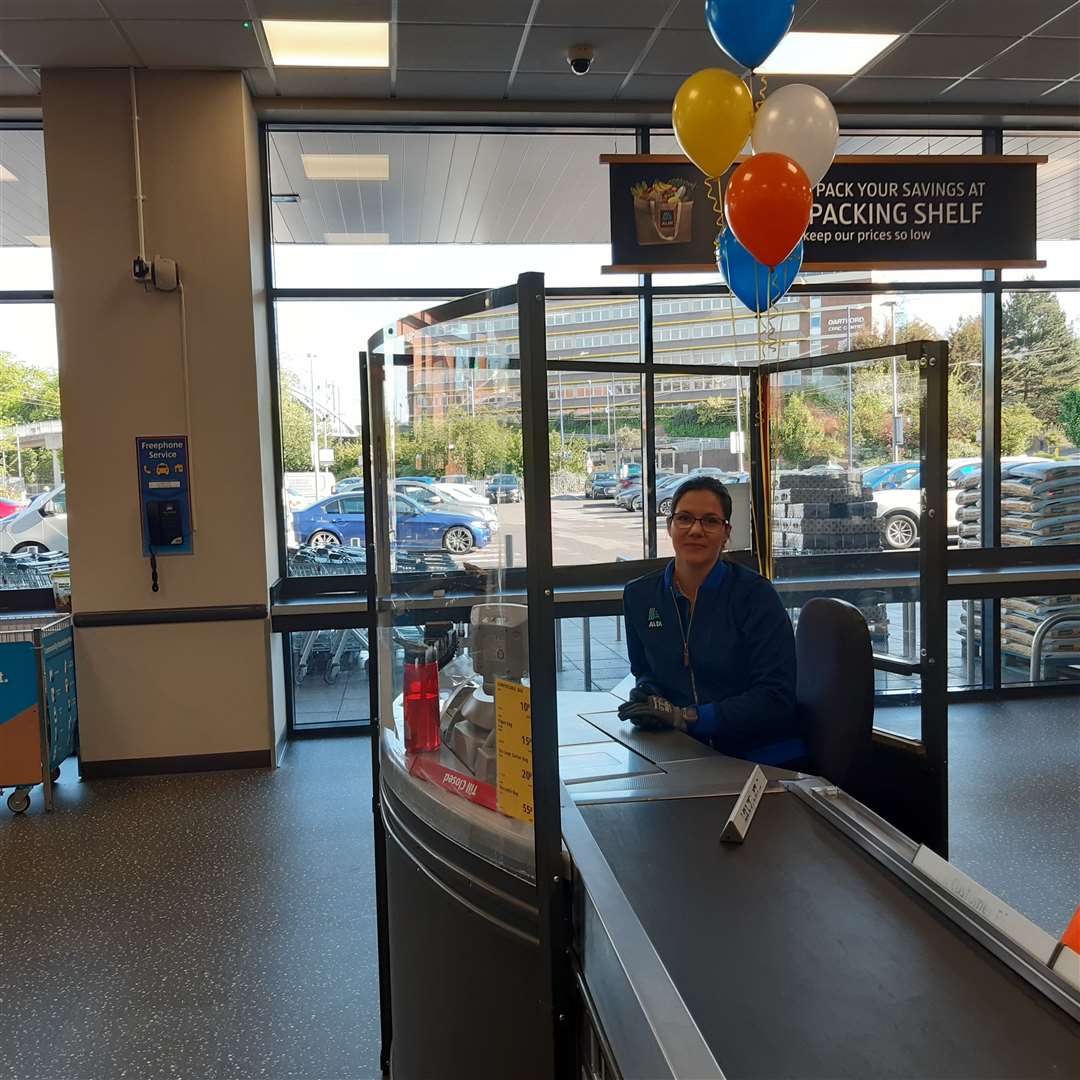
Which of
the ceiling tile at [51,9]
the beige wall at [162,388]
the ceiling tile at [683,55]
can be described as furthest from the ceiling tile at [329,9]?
the ceiling tile at [683,55]

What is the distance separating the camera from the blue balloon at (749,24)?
300 centimetres

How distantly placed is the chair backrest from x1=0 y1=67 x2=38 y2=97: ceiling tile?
15.0ft

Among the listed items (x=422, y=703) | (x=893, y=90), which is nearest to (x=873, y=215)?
(x=893, y=90)

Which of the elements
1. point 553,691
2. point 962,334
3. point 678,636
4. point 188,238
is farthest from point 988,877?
point 188,238

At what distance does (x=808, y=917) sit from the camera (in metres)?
1.42

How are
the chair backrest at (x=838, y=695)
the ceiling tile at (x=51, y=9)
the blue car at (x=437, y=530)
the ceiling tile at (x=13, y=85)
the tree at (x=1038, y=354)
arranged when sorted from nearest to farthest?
the blue car at (x=437, y=530) < the chair backrest at (x=838, y=695) < the ceiling tile at (x=51, y=9) < the ceiling tile at (x=13, y=85) < the tree at (x=1038, y=354)

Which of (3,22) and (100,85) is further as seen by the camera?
(100,85)

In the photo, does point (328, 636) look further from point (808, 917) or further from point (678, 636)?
point (808, 917)

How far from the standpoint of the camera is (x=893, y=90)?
16.4 ft

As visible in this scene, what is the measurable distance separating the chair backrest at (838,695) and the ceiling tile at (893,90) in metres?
3.58

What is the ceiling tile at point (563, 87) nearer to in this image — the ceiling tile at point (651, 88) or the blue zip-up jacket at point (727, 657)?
the ceiling tile at point (651, 88)

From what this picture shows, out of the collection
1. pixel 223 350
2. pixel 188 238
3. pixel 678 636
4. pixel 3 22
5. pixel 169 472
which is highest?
pixel 3 22

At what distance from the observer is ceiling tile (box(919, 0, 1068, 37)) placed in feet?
13.2

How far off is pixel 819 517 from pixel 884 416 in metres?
0.61
